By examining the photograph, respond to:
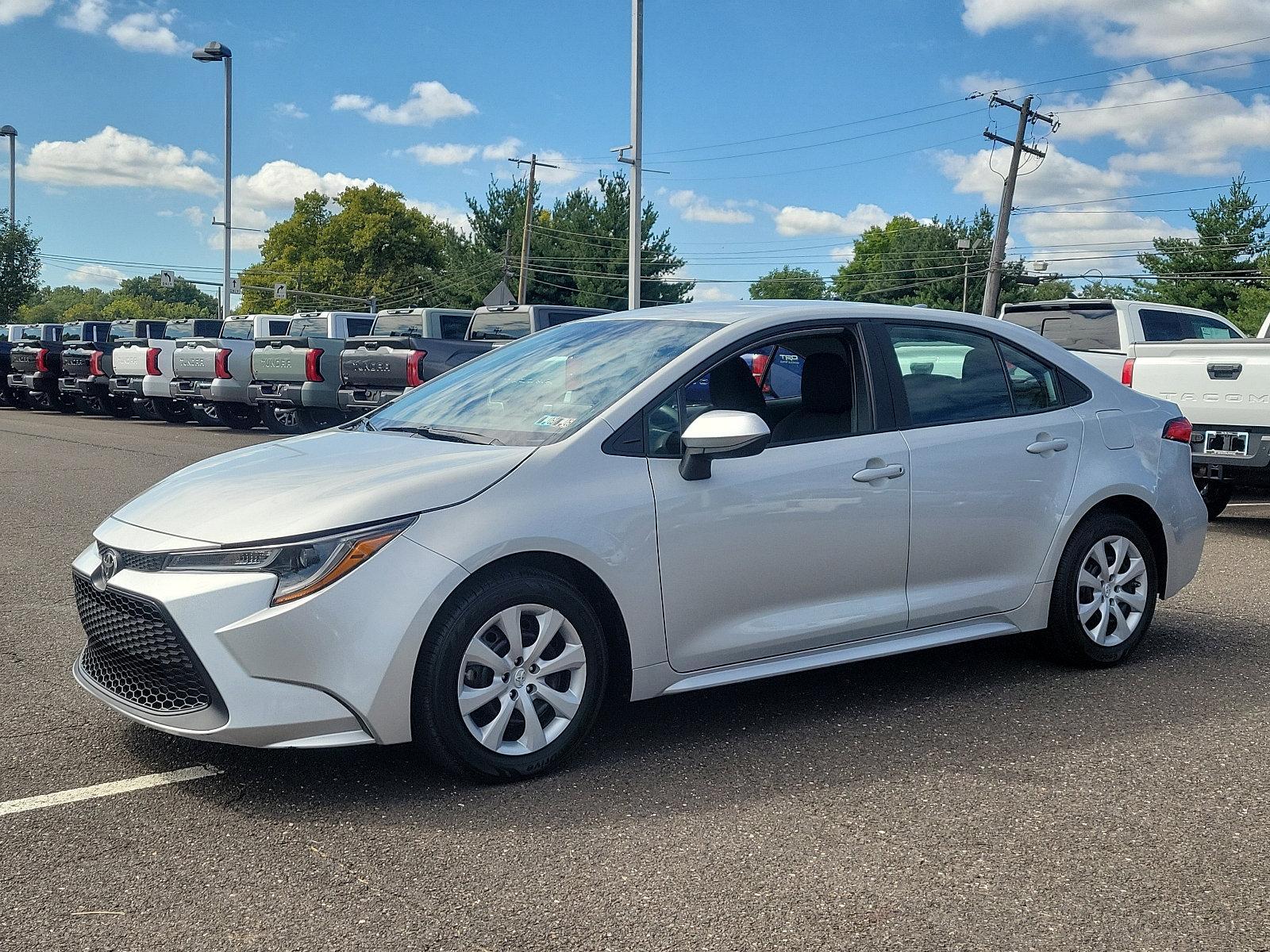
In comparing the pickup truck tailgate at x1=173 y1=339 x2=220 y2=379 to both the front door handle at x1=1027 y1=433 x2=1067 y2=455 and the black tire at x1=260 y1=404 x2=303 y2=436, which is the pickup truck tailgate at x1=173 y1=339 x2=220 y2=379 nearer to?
the black tire at x1=260 y1=404 x2=303 y2=436

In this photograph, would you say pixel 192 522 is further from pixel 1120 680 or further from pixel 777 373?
pixel 1120 680

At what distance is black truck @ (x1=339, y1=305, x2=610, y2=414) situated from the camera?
1609 cm

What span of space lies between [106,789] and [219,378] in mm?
16965

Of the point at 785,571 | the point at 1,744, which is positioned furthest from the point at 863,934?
the point at 1,744

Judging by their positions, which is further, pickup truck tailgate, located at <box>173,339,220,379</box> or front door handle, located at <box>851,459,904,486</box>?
pickup truck tailgate, located at <box>173,339,220,379</box>

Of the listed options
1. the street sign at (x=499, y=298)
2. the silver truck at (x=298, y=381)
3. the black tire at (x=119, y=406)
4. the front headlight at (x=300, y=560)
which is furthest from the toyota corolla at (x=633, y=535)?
the street sign at (x=499, y=298)

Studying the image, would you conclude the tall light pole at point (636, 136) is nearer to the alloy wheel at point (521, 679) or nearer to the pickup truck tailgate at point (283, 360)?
the pickup truck tailgate at point (283, 360)

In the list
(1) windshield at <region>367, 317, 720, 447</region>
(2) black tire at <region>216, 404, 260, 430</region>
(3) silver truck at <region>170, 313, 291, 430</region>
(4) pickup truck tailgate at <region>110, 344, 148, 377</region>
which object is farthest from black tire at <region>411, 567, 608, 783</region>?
(4) pickup truck tailgate at <region>110, 344, 148, 377</region>

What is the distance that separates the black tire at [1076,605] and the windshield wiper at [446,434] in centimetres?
256

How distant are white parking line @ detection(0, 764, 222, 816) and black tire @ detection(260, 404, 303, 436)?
1548 cm

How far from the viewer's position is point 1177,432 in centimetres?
600

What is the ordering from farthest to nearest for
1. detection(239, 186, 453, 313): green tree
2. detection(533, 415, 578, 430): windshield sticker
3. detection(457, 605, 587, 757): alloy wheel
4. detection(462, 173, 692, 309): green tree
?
detection(239, 186, 453, 313): green tree, detection(462, 173, 692, 309): green tree, detection(533, 415, 578, 430): windshield sticker, detection(457, 605, 587, 757): alloy wheel

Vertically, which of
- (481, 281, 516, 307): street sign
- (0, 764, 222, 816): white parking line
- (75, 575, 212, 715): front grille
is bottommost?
(0, 764, 222, 816): white parking line

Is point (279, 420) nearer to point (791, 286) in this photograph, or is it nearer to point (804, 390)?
point (804, 390)
